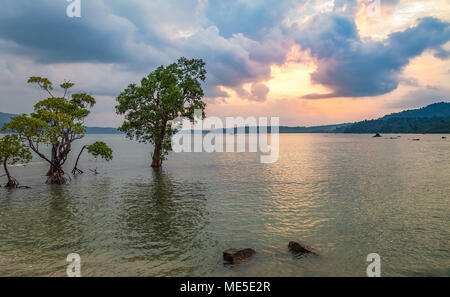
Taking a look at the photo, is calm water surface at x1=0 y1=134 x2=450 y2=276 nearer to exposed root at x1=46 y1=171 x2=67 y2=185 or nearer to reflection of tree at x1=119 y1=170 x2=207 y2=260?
reflection of tree at x1=119 y1=170 x2=207 y2=260

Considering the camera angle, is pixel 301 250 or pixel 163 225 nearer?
pixel 301 250

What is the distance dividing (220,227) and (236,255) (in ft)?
22.3

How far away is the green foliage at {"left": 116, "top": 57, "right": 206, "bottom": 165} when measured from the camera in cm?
5631

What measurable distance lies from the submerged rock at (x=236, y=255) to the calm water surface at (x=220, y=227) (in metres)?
0.57

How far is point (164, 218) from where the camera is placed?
1046 inches

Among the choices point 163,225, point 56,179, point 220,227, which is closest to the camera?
point 220,227

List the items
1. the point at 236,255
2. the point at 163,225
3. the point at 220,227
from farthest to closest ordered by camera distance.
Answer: the point at 163,225 → the point at 220,227 → the point at 236,255

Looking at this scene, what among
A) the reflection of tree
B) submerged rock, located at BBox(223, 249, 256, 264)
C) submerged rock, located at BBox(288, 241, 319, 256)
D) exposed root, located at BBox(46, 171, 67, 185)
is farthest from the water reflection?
exposed root, located at BBox(46, 171, 67, 185)

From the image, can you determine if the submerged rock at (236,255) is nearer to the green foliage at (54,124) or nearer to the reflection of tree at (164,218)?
the reflection of tree at (164,218)

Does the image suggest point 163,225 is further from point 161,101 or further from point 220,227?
point 161,101

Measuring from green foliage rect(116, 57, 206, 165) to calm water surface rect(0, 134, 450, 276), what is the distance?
1847 cm

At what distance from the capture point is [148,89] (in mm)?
56250

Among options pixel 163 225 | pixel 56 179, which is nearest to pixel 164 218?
pixel 163 225

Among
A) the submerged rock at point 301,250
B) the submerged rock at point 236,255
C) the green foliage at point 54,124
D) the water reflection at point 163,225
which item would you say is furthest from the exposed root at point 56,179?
the submerged rock at point 301,250
